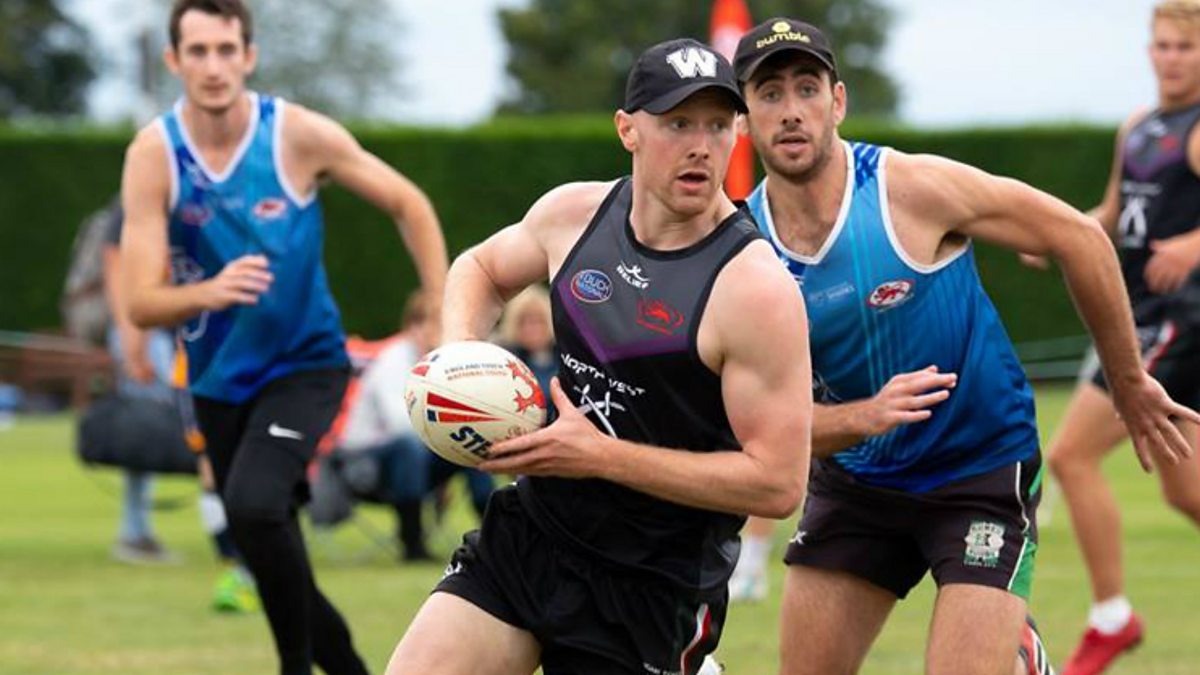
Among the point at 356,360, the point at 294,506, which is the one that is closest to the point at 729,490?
the point at 294,506

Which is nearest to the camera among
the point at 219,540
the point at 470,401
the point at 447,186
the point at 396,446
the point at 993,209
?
the point at 470,401

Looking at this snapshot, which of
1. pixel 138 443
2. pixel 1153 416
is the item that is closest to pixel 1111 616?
pixel 1153 416

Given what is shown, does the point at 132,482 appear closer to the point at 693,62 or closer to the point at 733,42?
the point at 733,42

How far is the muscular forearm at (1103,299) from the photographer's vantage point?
5.95 m

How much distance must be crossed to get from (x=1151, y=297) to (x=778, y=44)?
3736 millimetres

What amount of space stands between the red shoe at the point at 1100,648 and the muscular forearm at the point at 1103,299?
106 inches

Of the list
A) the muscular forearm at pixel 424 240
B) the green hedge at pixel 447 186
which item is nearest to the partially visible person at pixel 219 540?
the muscular forearm at pixel 424 240

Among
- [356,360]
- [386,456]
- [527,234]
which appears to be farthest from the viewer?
[356,360]

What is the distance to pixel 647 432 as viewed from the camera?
541cm

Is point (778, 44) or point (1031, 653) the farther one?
point (1031, 653)

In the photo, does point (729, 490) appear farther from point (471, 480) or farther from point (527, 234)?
point (471, 480)

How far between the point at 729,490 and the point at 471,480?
29.5 ft

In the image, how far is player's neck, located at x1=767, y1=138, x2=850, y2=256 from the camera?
5961mm

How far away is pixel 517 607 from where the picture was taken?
5449 mm
